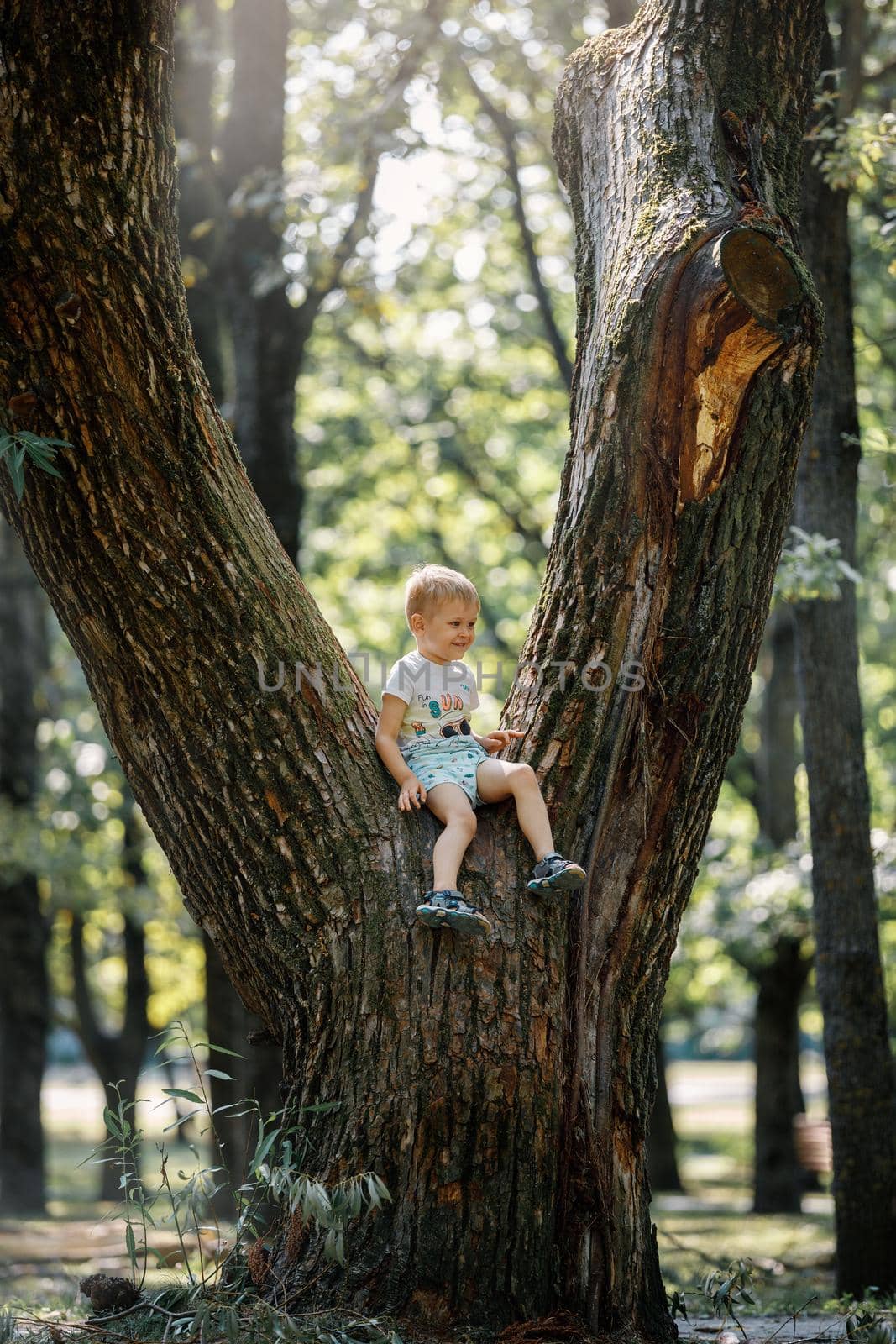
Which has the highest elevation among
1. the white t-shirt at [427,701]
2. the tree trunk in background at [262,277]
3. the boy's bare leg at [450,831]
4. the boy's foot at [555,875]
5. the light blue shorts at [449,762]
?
the tree trunk in background at [262,277]

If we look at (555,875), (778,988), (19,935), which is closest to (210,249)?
(555,875)

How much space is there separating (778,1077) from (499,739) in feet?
36.9

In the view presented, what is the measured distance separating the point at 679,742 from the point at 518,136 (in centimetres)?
1059

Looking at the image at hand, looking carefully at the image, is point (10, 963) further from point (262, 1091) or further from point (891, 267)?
point (891, 267)

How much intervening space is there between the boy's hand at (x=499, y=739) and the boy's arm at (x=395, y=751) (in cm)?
30

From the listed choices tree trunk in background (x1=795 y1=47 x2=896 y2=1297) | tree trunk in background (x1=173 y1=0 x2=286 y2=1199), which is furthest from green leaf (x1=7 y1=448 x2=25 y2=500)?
tree trunk in background (x1=173 y1=0 x2=286 y2=1199)

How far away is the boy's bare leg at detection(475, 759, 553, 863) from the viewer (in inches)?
161

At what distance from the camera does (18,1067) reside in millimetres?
13570

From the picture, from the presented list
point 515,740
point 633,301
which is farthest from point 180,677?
point 633,301

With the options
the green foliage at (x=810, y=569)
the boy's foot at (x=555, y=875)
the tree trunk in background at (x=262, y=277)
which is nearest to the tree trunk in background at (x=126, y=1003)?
the tree trunk in background at (x=262, y=277)

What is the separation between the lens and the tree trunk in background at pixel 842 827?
22.0ft

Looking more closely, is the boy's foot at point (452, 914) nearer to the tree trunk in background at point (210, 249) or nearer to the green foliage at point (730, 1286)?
the green foliage at point (730, 1286)

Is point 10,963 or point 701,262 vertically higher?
point 701,262

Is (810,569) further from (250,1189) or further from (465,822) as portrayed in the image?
(250,1189)
